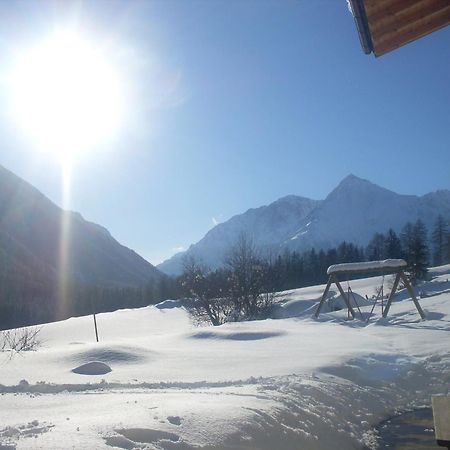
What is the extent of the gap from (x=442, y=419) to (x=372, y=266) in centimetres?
1783

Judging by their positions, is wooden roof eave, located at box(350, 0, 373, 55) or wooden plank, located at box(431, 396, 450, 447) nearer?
wooden plank, located at box(431, 396, 450, 447)

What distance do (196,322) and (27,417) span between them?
35495 millimetres

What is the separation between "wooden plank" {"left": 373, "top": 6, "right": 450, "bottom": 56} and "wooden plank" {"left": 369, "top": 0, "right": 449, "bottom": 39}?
43 mm

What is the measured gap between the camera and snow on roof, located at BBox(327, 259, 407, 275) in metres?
20.6

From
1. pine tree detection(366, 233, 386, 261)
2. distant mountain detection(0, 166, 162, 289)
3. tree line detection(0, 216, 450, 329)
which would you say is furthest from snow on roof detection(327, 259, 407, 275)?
distant mountain detection(0, 166, 162, 289)

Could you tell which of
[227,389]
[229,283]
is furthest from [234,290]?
[227,389]

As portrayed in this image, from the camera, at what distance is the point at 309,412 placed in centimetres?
694

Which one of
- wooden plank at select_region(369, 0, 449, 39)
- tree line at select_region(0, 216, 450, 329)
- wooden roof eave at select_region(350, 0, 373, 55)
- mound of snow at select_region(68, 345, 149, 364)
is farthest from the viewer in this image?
tree line at select_region(0, 216, 450, 329)

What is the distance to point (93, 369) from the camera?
9.88 metres

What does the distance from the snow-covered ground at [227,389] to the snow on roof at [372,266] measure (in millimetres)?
3585

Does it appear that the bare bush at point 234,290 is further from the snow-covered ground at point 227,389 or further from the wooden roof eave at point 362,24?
the wooden roof eave at point 362,24

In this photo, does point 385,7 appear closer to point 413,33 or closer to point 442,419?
point 413,33

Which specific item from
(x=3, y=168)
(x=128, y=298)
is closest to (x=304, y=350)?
(x=128, y=298)

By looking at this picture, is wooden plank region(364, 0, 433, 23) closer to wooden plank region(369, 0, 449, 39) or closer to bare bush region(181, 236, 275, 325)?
wooden plank region(369, 0, 449, 39)
